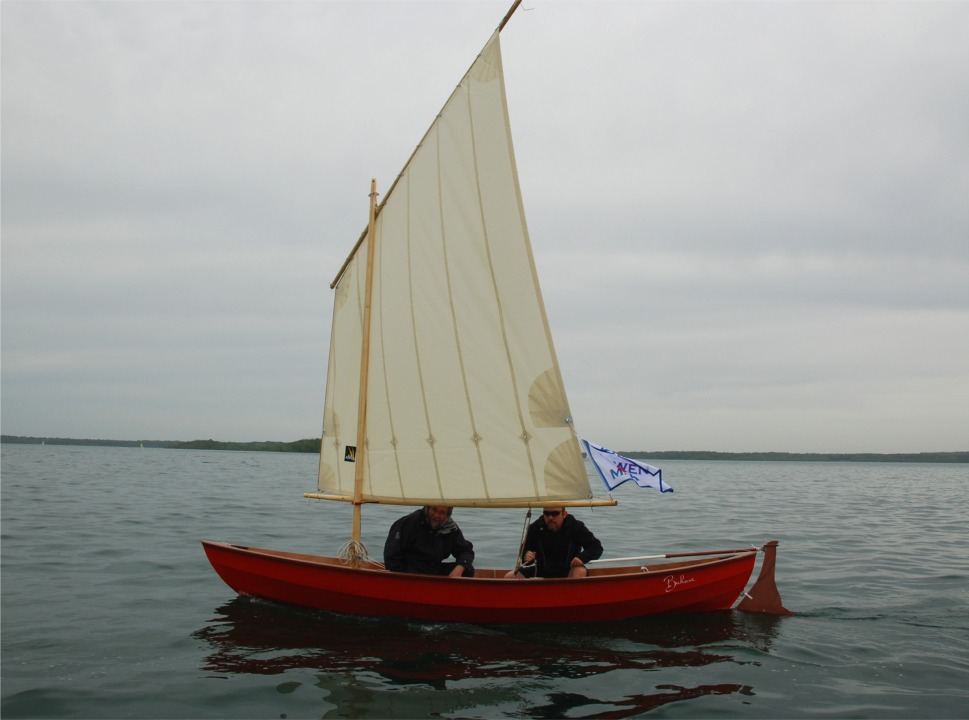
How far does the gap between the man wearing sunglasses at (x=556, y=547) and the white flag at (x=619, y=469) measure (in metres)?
0.96

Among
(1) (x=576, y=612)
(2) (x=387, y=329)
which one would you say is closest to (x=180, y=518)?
(2) (x=387, y=329)

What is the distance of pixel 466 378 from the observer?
10.5 metres

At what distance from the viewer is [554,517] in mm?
11125

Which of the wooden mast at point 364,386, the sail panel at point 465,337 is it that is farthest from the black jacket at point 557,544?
the wooden mast at point 364,386

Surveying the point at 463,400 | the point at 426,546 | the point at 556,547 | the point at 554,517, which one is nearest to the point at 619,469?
the point at 554,517

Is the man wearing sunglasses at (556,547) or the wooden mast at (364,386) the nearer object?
the man wearing sunglasses at (556,547)

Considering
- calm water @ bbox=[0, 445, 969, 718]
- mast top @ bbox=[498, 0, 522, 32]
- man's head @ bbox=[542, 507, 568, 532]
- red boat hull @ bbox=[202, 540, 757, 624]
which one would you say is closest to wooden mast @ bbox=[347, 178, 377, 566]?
red boat hull @ bbox=[202, 540, 757, 624]

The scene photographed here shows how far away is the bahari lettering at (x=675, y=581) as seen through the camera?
10.5 metres

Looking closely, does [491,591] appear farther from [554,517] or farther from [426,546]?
[554,517]

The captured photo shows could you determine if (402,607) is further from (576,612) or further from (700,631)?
(700,631)

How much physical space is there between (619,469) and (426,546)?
345cm

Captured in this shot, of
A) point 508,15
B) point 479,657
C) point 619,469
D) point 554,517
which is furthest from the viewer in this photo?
point 619,469

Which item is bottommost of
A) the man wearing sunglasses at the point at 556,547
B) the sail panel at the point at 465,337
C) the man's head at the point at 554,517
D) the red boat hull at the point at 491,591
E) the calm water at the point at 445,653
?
the calm water at the point at 445,653

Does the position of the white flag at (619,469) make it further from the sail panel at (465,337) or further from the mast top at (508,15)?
the mast top at (508,15)
